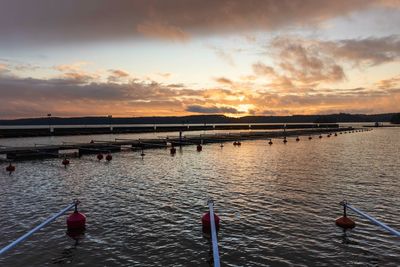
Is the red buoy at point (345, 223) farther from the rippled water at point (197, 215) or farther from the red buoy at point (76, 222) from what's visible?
the red buoy at point (76, 222)

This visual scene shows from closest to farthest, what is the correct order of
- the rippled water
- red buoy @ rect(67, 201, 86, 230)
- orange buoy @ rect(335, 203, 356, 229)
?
the rippled water < red buoy @ rect(67, 201, 86, 230) < orange buoy @ rect(335, 203, 356, 229)

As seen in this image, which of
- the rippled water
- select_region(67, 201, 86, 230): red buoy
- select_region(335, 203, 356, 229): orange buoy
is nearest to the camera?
the rippled water

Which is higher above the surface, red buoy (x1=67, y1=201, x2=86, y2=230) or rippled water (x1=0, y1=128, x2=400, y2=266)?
red buoy (x1=67, y1=201, x2=86, y2=230)

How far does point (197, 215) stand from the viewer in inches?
960

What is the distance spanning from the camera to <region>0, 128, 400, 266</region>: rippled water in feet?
56.2

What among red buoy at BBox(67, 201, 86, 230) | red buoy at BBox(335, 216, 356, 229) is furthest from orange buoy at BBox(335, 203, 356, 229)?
red buoy at BBox(67, 201, 86, 230)

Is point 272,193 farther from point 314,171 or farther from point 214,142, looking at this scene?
point 214,142

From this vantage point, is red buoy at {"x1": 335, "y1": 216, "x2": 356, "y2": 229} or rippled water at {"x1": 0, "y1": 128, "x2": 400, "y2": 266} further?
red buoy at {"x1": 335, "y1": 216, "x2": 356, "y2": 229}

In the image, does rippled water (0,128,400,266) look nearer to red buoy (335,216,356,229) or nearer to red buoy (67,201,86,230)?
red buoy (335,216,356,229)

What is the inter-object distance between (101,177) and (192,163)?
1820cm

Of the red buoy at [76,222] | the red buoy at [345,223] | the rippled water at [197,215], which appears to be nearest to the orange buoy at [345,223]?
the red buoy at [345,223]

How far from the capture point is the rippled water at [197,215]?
1714 cm

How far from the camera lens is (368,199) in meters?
29.2

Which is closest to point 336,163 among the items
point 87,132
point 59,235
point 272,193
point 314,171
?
point 314,171
